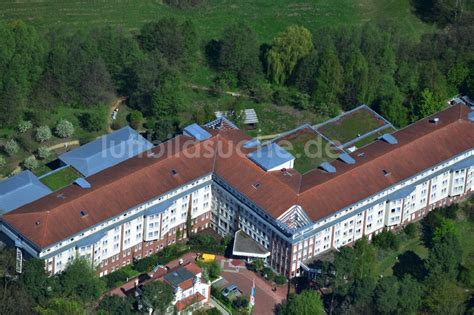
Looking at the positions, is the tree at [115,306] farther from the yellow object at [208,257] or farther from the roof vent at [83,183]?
the roof vent at [83,183]

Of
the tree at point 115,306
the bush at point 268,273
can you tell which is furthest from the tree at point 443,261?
the tree at point 115,306

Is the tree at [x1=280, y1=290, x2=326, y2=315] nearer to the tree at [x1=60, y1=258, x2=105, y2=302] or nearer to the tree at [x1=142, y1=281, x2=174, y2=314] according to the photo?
the tree at [x1=142, y1=281, x2=174, y2=314]

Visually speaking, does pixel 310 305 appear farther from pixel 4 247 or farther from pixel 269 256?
pixel 4 247

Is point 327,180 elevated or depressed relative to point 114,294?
elevated

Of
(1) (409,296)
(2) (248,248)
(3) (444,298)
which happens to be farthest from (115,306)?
(3) (444,298)

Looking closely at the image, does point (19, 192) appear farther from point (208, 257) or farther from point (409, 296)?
point (409, 296)

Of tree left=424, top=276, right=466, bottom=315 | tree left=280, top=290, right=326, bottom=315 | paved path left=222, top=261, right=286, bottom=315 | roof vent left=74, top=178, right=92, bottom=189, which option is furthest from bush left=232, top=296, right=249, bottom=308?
roof vent left=74, top=178, right=92, bottom=189

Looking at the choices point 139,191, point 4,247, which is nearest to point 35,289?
point 4,247
